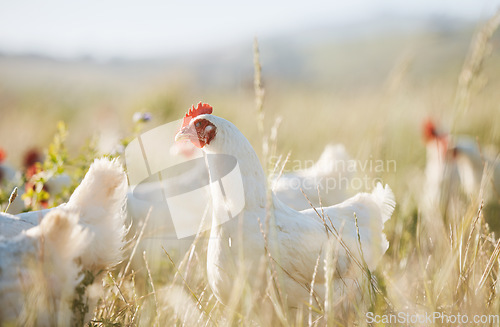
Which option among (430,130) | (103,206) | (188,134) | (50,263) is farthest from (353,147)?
(50,263)

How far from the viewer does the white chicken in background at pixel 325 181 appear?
10.7ft

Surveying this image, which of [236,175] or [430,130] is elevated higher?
[236,175]

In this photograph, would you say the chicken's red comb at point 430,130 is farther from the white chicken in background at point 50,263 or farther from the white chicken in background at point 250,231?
the white chicken in background at point 50,263

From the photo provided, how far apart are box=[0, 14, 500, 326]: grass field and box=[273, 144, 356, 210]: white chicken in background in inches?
12.7

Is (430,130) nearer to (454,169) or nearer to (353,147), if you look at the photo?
(454,169)

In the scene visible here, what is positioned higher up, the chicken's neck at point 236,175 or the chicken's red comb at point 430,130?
the chicken's neck at point 236,175

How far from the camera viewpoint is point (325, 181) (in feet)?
11.2

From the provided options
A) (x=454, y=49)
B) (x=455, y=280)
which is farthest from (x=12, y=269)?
(x=454, y=49)

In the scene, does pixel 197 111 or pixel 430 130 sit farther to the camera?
pixel 430 130

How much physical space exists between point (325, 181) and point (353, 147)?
2061 mm

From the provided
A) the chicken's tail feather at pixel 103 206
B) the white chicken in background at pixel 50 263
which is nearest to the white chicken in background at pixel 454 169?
the chicken's tail feather at pixel 103 206

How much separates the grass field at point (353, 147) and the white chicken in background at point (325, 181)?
1.06 feet

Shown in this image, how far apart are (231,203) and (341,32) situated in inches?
3390

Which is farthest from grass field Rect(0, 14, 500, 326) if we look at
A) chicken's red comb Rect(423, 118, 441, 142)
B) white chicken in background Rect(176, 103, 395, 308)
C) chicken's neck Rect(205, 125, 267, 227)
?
chicken's red comb Rect(423, 118, 441, 142)
